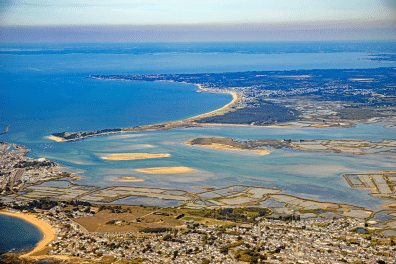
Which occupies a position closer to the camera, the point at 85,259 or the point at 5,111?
the point at 85,259

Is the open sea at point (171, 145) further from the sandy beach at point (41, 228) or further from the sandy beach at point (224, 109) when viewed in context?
the sandy beach at point (41, 228)

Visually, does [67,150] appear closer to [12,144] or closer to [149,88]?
[12,144]

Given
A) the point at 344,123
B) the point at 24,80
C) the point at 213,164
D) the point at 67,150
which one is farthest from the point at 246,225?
the point at 24,80

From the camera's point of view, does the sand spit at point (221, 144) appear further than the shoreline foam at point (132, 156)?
Yes

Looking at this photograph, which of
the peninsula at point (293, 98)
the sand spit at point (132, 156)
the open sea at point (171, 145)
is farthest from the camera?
the peninsula at point (293, 98)

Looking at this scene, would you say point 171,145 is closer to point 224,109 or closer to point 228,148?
point 228,148

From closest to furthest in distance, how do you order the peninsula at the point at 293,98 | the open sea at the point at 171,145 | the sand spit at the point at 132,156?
the open sea at the point at 171,145 < the sand spit at the point at 132,156 < the peninsula at the point at 293,98

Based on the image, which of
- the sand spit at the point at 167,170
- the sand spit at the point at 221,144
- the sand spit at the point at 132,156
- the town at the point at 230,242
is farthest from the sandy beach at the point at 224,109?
the town at the point at 230,242

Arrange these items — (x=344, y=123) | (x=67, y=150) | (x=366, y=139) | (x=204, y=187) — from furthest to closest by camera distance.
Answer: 1. (x=344, y=123)
2. (x=366, y=139)
3. (x=67, y=150)
4. (x=204, y=187)

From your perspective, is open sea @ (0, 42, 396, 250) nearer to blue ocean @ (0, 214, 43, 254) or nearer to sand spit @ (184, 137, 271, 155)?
sand spit @ (184, 137, 271, 155)
